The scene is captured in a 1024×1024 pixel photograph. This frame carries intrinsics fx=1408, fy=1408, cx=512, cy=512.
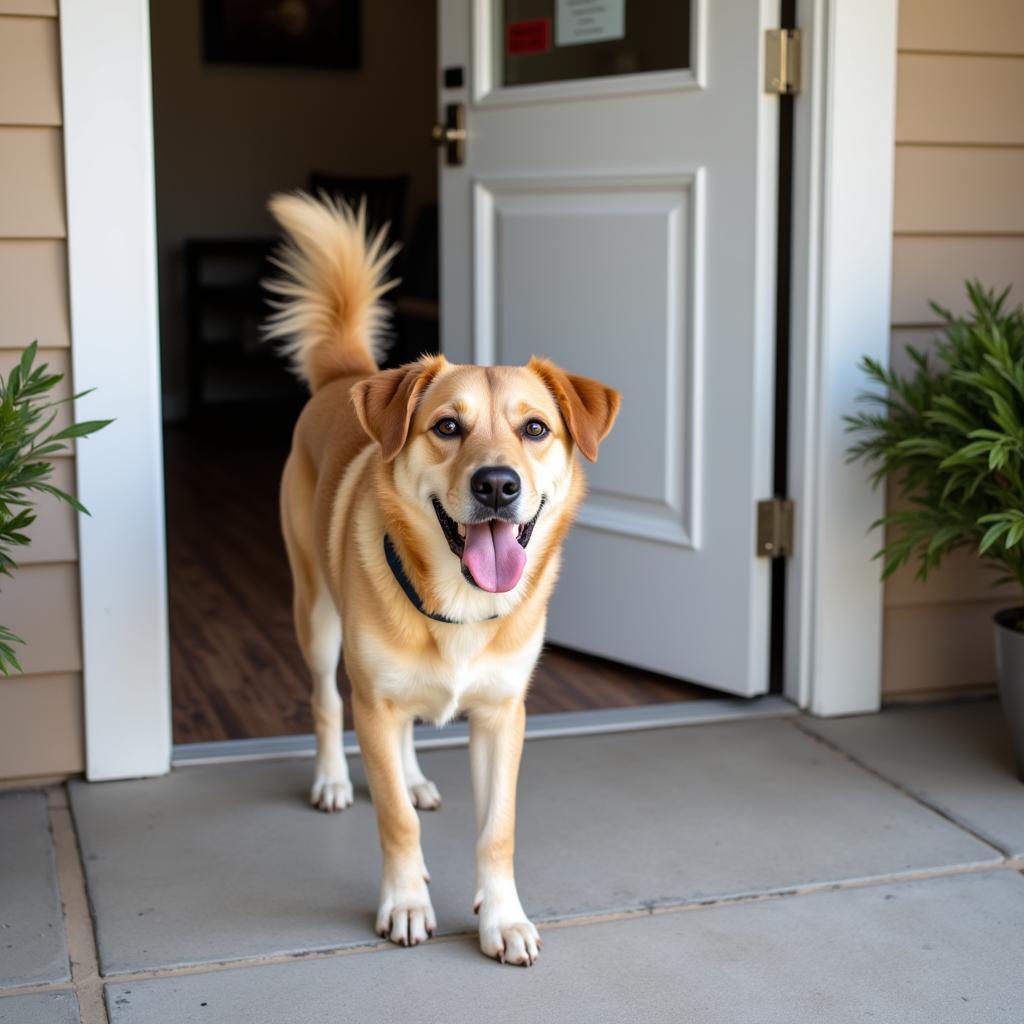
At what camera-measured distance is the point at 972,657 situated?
3049mm

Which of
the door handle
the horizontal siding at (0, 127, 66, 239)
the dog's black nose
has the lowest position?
the dog's black nose

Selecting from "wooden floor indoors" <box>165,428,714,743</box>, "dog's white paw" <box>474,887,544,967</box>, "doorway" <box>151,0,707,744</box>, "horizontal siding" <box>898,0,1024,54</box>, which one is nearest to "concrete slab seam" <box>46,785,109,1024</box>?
"wooden floor indoors" <box>165,428,714,743</box>

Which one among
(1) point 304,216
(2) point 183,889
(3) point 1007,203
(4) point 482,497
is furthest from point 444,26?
(2) point 183,889

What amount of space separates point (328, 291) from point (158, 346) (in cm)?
35

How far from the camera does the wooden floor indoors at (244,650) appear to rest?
A: 298cm

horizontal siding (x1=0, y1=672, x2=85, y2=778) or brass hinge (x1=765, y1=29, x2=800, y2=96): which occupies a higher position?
brass hinge (x1=765, y1=29, x2=800, y2=96)

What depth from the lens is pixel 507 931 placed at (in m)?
1.94

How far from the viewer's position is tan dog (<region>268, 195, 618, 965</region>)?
1886 millimetres

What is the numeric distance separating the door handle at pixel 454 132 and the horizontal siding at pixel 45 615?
1.34 meters

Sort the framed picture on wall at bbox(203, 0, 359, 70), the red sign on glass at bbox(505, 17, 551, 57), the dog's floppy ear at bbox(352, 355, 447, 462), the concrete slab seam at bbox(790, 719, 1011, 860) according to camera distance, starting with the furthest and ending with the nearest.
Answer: the framed picture on wall at bbox(203, 0, 359, 70), the red sign on glass at bbox(505, 17, 551, 57), the concrete slab seam at bbox(790, 719, 1011, 860), the dog's floppy ear at bbox(352, 355, 447, 462)

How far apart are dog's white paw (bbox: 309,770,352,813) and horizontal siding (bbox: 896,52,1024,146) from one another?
1650 mm

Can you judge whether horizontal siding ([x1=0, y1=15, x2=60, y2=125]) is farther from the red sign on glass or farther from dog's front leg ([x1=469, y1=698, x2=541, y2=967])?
dog's front leg ([x1=469, y1=698, x2=541, y2=967])

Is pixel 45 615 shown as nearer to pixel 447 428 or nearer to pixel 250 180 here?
pixel 447 428

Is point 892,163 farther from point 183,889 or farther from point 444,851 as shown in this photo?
point 183,889
